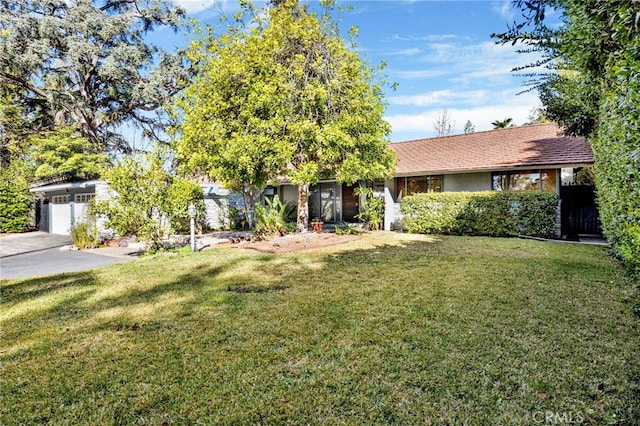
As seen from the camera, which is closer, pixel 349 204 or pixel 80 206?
pixel 80 206

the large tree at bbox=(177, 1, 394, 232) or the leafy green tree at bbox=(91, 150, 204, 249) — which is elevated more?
the large tree at bbox=(177, 1, 394, 232)

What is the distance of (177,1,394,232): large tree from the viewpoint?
449 inches

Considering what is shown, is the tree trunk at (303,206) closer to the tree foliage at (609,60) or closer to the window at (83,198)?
the tree foliage at (609,60)

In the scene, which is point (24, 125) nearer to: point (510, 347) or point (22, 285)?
point (22, 285)

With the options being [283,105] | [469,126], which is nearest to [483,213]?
[283,105]

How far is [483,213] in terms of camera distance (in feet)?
42.8

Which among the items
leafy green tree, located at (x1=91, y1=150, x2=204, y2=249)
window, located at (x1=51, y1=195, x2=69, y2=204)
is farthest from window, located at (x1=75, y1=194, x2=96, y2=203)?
leafy green tree, located at (x1=91, y1=150, x2=204, y2=249)

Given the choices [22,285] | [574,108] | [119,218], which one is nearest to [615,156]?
[574,108]

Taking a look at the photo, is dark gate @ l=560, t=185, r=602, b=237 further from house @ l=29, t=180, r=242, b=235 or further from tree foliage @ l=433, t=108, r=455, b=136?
tree foliage @ l=433, t=108, r=455, b=136

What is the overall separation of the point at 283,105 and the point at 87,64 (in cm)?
1703

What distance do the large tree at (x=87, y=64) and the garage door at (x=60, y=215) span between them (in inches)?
224

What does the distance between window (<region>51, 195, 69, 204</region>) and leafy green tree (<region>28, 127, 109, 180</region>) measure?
173 centimetres

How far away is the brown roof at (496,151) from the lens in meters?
13.4

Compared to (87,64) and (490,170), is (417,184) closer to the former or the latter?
(490,170)
